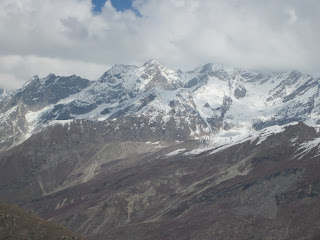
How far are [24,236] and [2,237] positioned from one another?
6607 millimetres

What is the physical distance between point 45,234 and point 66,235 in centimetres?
669

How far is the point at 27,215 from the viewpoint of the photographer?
168 meters

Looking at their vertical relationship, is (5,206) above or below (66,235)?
above

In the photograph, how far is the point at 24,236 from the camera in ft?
511

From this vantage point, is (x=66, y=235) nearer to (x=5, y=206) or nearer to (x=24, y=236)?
(x=24, y=236)

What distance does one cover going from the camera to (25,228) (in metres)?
160

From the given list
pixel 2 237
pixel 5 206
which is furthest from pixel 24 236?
pixel 5 206

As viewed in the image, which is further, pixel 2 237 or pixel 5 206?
pixel 5 206

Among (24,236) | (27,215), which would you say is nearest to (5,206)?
(27,215)

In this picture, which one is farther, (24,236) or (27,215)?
(27,215)

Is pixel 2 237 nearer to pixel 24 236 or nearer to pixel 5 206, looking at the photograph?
pixel 24 236

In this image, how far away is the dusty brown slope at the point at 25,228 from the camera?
156m

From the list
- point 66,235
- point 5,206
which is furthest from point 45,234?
point 5,206

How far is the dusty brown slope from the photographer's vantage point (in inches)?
6127
